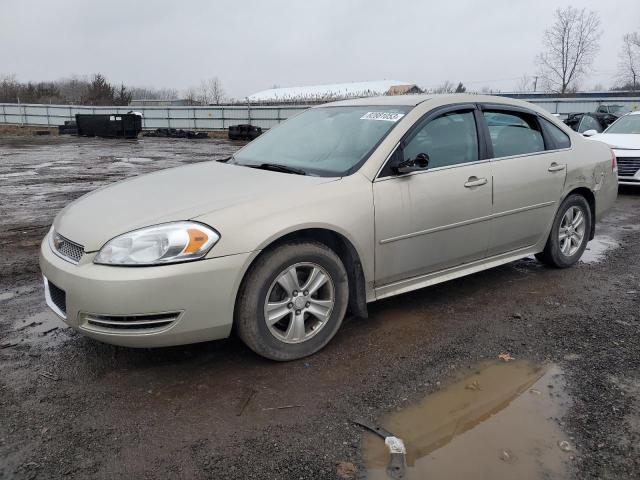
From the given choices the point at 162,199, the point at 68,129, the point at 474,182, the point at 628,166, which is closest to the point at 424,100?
the point at 474,182

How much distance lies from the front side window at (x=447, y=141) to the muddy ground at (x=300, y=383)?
1.16 m

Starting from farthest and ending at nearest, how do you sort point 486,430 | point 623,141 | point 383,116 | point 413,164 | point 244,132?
point 244,132
point 623,141
point 383,116
point 413,164
point 486,430

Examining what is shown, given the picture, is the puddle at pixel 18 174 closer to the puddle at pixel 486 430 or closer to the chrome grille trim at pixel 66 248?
the chrome grille trim at pixel 66 248


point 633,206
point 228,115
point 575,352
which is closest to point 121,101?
point 228,115

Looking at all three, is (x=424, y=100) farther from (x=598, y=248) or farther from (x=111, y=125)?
(x=111, y=125)

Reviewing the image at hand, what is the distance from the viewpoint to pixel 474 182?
3959mm

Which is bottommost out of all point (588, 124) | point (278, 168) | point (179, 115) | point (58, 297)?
point (58, 297)

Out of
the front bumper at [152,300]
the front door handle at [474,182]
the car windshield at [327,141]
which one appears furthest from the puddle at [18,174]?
the front door handle at [474,182]

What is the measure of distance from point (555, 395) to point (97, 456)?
235 cm

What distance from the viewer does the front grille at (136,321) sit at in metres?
2.79

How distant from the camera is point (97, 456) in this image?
2354 mm

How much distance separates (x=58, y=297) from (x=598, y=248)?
18.1 feet

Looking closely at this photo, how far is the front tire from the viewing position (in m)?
3.00

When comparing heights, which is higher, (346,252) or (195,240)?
(195,240)
